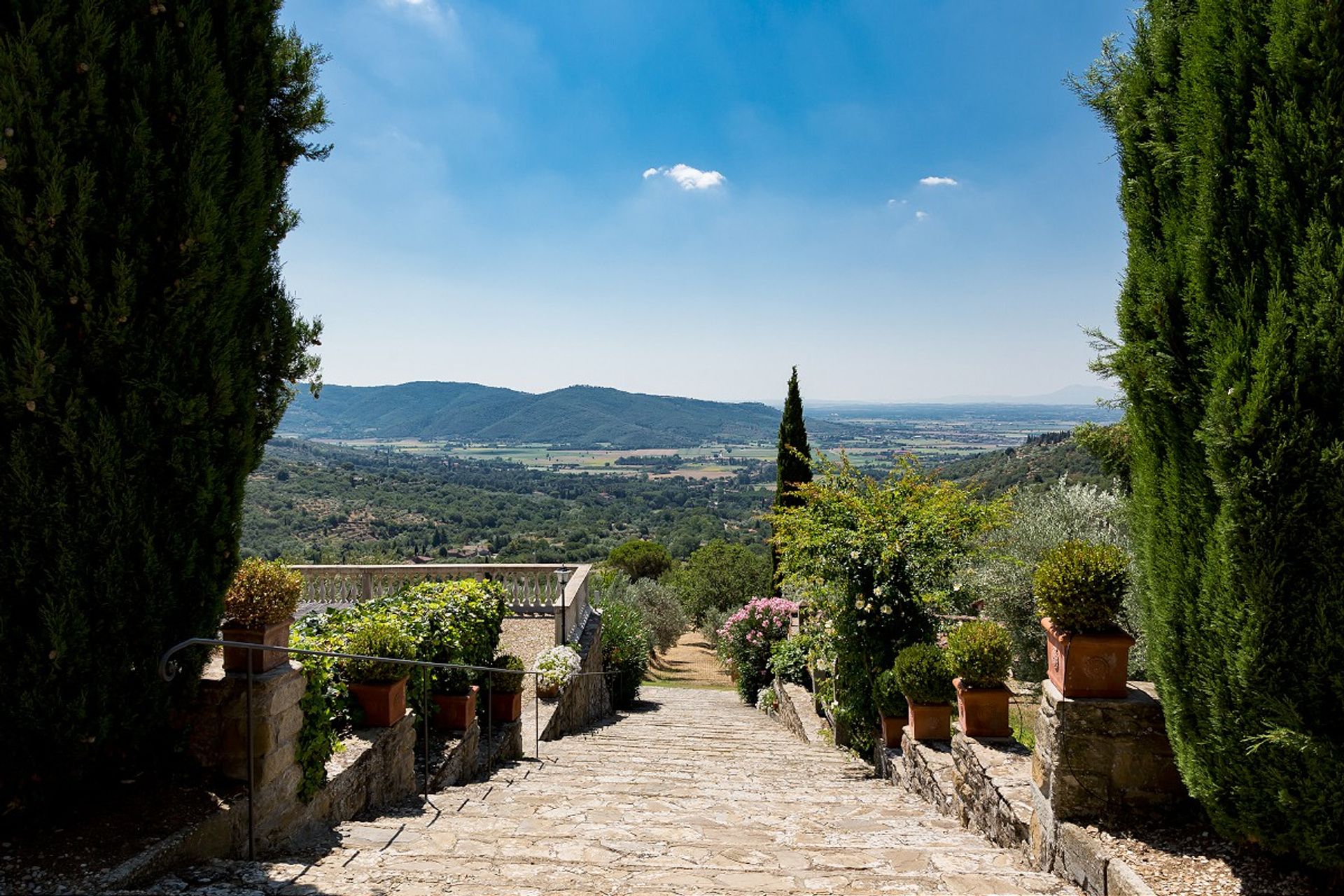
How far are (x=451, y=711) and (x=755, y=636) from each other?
24.9ft

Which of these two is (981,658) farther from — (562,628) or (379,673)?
(562,628)

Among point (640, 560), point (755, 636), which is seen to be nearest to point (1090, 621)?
point (755, 636)

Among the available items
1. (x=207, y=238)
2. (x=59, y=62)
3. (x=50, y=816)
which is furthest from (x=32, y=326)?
(x=50, y=816)

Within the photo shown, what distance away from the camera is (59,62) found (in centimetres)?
266

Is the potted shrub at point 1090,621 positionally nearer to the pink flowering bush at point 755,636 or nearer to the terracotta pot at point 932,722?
the terracotta pot at point 932,722

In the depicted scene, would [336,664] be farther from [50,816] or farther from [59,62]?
[59,62]

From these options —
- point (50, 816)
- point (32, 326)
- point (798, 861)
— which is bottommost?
point (798, 861)

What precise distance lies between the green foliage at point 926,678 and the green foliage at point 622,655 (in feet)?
23.1

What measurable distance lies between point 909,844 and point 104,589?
12.9 ft

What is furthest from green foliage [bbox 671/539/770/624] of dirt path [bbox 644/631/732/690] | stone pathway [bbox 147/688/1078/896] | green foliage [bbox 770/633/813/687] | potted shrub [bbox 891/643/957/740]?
stone pathway [bbox 147/688/1078/896]

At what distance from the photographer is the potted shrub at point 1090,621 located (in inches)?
127

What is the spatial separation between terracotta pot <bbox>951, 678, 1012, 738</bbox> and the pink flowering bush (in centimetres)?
598

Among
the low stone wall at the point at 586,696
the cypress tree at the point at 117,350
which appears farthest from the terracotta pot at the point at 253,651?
the low stone wall at the point at 586,696

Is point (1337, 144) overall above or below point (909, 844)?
above
